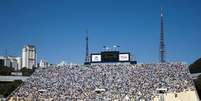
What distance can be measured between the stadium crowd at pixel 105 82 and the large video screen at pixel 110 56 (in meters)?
1.51

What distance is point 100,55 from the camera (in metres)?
70.2

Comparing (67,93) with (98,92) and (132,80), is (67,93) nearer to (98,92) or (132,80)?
(98,92)

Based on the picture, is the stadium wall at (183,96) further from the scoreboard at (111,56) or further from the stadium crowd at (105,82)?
the scoreboard at (111,56)

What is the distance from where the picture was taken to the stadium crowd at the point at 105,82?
188 feet

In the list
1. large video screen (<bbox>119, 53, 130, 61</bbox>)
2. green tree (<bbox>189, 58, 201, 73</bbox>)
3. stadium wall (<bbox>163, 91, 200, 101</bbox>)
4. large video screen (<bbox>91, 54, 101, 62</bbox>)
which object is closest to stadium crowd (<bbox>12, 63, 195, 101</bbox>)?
stadium wall (<bbox>163, 91, 200, 101</bbox>)

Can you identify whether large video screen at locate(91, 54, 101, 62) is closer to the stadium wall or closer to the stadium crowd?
the stadium crowd

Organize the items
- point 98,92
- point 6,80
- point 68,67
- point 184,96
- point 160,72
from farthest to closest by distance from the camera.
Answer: point 6,80, point 68,67, point 160,72, point 98,92, point 184,96

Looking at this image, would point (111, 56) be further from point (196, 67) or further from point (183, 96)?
point (196, 67)

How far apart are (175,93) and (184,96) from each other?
3.98 feet

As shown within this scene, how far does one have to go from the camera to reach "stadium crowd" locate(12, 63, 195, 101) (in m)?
57.4

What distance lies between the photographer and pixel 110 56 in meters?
70.0

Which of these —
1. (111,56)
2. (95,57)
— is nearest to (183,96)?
(111,56)

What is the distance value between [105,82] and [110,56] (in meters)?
8.91

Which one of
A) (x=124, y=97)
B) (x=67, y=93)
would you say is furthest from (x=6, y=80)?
(x=124, y=97)
